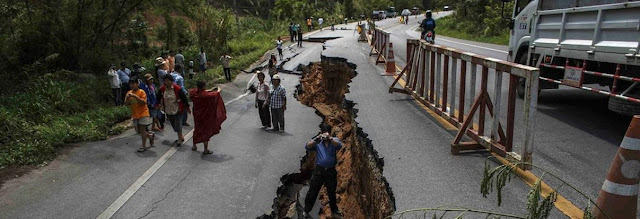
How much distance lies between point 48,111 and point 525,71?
375 inches

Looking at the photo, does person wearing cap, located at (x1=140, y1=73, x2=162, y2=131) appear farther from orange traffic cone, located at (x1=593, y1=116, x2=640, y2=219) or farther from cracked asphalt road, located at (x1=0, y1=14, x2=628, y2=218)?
orange traffic cone, located at (x1=593, y1=116, x2=640, y2=219)

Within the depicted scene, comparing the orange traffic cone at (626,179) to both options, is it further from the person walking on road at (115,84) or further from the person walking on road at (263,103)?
the person walking on road at (115,84)

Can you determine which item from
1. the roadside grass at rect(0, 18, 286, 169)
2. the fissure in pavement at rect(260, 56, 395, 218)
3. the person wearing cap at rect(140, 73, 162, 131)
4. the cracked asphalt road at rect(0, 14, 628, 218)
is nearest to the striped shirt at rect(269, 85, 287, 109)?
the cracked asphalt road at rect(0, 14, 628, 218)

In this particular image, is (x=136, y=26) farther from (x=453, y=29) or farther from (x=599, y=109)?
(x=453, y=29)

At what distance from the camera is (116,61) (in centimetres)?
1506

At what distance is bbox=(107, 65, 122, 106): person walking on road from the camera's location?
10.8 m

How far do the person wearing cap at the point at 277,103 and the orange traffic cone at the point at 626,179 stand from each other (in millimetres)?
Result: 6401

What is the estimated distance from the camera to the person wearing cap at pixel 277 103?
8820 mm

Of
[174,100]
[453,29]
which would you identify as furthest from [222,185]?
[453,29]

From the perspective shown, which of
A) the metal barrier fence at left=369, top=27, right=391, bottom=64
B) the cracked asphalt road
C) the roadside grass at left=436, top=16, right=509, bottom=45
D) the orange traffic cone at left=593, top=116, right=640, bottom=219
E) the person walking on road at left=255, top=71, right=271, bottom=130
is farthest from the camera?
the roadside grass at left=436, top=16, right=509, bottom=45

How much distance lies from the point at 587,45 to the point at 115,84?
10.0 m

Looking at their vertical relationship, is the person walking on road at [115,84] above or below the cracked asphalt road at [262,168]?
above

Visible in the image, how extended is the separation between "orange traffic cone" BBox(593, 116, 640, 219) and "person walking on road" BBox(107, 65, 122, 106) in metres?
10.6

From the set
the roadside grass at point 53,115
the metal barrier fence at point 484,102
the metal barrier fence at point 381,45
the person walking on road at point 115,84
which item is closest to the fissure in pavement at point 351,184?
the metal barrier fence at point 484,102
